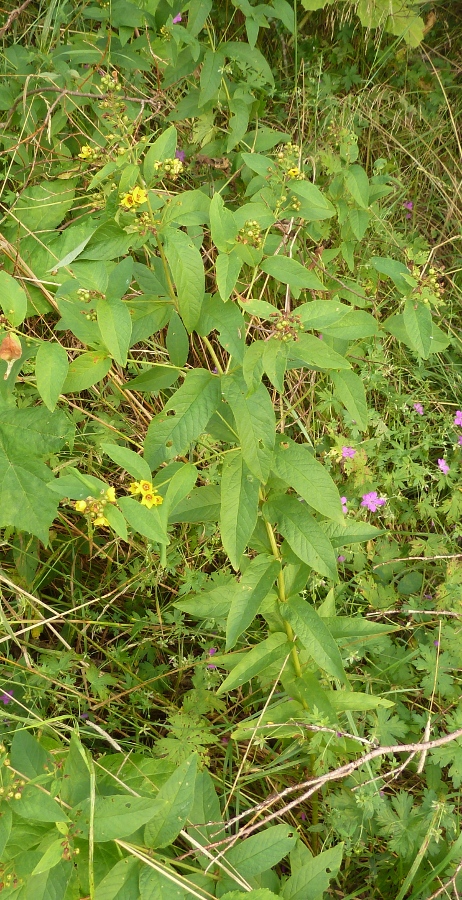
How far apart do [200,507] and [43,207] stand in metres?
1.43

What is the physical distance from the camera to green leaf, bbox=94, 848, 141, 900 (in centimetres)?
141

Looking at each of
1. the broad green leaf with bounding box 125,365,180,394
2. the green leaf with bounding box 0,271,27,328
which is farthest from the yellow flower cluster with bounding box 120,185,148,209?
the broad green leaf with bounding box 125,365,180,394

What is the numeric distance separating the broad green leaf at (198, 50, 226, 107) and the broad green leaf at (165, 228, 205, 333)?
1.45m

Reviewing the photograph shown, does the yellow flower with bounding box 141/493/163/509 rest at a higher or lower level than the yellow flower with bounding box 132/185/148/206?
lower

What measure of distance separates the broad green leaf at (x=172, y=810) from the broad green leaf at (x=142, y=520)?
0.50 m

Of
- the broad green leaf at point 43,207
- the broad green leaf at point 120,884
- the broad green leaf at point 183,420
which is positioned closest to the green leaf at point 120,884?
the broad green leaf at point 120,884

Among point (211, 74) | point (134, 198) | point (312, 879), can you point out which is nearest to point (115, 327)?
point (134, 198)

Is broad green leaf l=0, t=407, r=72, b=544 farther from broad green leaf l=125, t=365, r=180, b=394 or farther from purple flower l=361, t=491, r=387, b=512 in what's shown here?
purple flower l=361, t=491, r=387, b=512

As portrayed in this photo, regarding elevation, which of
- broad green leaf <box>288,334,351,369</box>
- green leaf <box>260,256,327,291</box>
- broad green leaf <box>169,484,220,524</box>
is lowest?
broad green leaf <box>169,484,220,524</box>

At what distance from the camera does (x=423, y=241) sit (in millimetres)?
3193

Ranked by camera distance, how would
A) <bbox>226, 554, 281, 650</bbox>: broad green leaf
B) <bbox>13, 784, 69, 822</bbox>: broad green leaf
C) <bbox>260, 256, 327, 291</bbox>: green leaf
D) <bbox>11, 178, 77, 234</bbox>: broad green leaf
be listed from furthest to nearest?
<bbox>11, 178, 77, 234</bbox>: broad green leaf, <bbox>226, 554, 281, 650</bbox>: broad green leaf, <bbox>260, 256, 327, 291</bbox>: green leaf, <bbox>13, 784, 69, 822</bbox>: broad green leaf

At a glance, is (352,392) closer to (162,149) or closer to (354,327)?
(354,327)

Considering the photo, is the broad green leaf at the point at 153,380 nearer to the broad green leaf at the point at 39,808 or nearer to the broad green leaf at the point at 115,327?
the broad green leaf at the point at 115,327

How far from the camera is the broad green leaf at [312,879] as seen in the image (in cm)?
170
